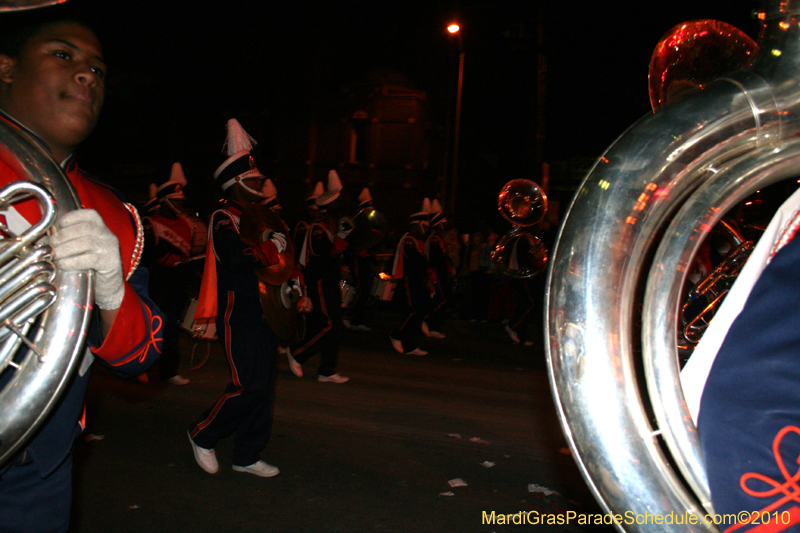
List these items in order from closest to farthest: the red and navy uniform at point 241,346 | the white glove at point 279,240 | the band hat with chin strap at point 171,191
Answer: the red and navy uniform at point 241,346 → the white glove at point 279,240 → the band hat with chin strap at point 171,191

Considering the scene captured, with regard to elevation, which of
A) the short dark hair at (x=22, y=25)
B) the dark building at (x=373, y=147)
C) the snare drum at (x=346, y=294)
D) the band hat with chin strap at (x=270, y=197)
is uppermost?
the dark building at (x=373, y=147)

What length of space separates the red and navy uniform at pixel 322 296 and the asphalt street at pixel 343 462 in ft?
1.15

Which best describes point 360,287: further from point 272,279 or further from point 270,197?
point 272,279

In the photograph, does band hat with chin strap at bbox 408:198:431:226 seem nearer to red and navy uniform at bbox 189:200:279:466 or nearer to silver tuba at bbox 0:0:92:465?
red and navy uniform at bbox 189:200:279:466

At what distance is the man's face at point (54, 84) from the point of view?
147cm

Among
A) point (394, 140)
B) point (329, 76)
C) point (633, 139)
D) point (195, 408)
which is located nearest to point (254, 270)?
point (195, 408)

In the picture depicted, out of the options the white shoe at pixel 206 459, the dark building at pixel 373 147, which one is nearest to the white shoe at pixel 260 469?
the white shoe at pixel 206 459

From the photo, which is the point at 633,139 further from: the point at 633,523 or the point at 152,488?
the point at 152,488

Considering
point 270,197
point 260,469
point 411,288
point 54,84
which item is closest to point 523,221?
point 411,288

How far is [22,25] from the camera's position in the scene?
1482 millimetres

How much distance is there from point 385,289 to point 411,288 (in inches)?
15.8

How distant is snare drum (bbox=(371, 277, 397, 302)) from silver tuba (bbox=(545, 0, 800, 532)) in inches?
298

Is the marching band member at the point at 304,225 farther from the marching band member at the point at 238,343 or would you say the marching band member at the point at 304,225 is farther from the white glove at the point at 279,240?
the marching band member at the point at 238,343

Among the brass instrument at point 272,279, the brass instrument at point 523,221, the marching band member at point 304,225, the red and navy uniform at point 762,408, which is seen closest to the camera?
the red and navy uniform at point 762,408
